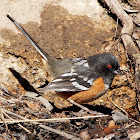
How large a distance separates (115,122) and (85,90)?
2.19ft

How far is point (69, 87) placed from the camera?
394cm

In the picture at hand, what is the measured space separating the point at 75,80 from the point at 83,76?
156 mm

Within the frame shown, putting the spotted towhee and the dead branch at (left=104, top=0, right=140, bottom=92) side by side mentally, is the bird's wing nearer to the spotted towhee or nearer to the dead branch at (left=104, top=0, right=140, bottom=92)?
the spotted towhee

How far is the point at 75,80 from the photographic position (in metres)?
4.04

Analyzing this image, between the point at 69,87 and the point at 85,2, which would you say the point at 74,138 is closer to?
the point at 69,87

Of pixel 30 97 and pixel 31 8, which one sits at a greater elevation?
pixel 31 8

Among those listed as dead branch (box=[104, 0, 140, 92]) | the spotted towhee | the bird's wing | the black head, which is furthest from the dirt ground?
the black head

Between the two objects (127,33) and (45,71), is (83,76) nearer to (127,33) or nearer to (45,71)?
(45,71)

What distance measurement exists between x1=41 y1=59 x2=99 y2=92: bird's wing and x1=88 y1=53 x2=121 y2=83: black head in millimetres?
93

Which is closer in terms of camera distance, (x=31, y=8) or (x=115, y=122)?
(x=115, y=122)

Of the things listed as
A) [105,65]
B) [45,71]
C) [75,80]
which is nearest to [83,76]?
[75,80]

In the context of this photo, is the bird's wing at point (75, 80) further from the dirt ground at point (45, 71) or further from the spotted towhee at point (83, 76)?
the dirt ground at point (45, 71)

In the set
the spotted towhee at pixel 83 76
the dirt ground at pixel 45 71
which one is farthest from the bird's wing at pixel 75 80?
the dirt ground at pixel 45 71

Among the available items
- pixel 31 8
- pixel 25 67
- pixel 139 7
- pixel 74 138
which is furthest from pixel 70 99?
pixel 139 7
